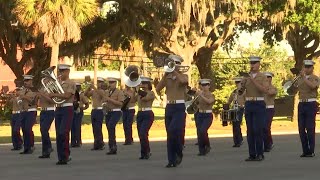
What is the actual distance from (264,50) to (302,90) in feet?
246

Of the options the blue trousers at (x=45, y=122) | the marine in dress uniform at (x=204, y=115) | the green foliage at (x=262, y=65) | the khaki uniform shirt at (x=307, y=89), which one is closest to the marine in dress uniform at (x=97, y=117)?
the marine in dress uniform at (x=204, y=115)

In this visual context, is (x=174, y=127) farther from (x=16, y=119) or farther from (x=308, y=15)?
(x=308, y=15)

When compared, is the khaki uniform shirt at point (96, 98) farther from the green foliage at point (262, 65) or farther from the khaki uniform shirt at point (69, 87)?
the green foliage at point (262, 65)

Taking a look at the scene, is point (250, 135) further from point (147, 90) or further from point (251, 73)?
point (147, 90)

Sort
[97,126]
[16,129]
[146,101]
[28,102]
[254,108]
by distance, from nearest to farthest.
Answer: [254,108], [146,101], [28,102], [97,126], [16,129]

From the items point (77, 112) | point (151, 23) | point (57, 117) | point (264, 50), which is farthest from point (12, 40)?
point (264, 50)

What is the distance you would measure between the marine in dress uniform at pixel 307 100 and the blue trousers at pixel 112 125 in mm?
4614

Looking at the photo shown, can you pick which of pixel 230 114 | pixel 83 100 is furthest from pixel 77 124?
pixel 230 114

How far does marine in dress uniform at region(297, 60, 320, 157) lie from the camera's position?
16.0 metres

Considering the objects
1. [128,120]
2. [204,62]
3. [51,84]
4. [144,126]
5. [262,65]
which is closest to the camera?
[51,84]

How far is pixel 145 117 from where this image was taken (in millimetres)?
16766

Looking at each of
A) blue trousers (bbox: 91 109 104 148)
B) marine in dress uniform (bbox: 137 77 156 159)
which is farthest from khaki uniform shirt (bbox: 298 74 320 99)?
blue trousers (bbox: 91 109 104 148)

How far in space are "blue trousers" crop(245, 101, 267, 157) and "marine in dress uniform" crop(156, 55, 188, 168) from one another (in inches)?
64.3

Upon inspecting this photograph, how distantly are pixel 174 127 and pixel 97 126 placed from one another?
6304 mm
